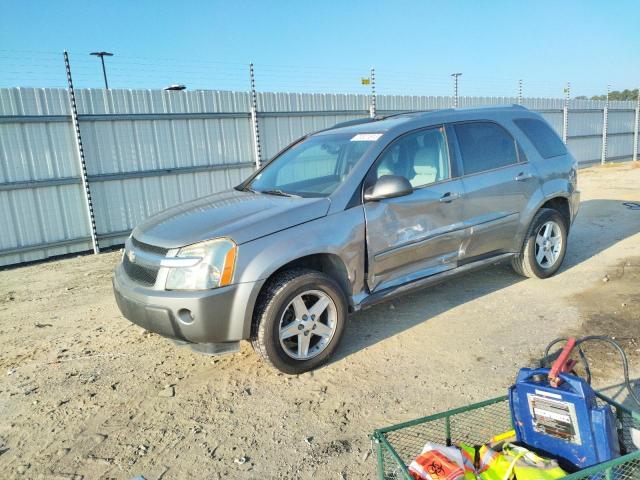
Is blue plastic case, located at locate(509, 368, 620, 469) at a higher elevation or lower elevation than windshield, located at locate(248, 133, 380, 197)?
lower

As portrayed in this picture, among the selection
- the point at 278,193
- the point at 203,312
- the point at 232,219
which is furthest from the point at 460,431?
the point at 278,193

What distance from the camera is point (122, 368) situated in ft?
12.7

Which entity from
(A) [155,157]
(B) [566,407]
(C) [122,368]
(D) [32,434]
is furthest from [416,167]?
(A) [155,157]

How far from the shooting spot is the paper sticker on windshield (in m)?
4.12

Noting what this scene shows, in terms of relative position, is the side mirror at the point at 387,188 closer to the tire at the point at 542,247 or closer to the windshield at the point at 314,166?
the windshield at the point at 314,166

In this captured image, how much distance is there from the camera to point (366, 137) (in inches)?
166

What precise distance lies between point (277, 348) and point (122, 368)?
1342 mm

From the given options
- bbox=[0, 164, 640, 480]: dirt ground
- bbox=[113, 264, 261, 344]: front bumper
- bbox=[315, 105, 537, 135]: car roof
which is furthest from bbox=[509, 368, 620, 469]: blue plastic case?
bbox=[315, 105, 537, 135]: car roof

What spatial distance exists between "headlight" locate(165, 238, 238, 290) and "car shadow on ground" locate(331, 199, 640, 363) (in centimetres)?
116

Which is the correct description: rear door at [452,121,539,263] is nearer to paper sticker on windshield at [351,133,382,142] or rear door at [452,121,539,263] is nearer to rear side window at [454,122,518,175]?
rear side window at [454,122,518,175]

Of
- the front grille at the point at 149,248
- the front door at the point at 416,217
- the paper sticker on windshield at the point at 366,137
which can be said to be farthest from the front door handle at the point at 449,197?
the front grille at the point at 149,248

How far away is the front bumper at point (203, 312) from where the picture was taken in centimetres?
321

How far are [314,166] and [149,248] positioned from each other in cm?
169

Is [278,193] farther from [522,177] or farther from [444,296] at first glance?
[522,177]
